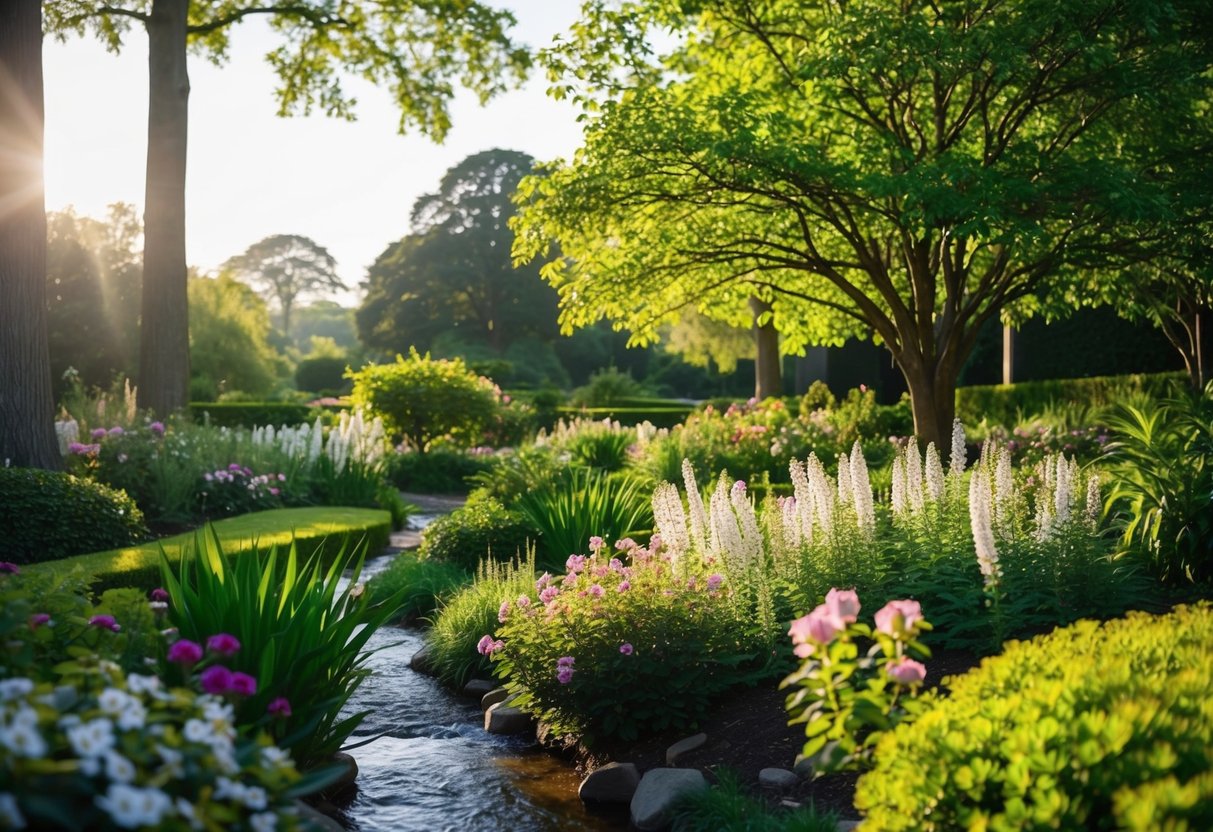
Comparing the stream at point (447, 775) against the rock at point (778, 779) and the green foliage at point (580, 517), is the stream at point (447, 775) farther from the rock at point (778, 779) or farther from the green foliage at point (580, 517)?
the green foliage at point (580, 517)

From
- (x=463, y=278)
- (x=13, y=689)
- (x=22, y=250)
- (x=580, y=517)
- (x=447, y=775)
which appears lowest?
(x=447, y=775)

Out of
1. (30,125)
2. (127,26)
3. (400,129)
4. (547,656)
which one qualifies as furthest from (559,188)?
(127,26)

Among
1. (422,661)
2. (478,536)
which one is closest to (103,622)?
(422,661)

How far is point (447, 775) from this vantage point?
5129mm

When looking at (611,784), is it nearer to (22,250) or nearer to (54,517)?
(54,517)

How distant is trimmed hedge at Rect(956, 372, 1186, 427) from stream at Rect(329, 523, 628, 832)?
11512mm

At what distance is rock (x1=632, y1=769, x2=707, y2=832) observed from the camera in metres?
4.32

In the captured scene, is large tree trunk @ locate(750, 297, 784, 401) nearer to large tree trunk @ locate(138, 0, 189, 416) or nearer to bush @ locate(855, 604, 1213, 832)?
large tree trunk @ locate(138, 0, 189, 416)

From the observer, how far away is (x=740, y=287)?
1228 cm

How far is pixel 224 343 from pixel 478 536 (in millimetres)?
24651

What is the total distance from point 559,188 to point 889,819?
8310 mm

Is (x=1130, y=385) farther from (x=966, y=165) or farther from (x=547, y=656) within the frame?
(x=547, y=656)

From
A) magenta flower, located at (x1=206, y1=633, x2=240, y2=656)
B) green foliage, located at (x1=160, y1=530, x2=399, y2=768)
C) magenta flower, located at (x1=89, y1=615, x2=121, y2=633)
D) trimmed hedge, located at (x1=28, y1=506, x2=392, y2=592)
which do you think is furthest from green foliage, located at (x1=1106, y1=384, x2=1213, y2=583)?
magenta flower, located at (x1=89, y1=615, x2=121, y2=633)

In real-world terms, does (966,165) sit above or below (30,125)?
below
